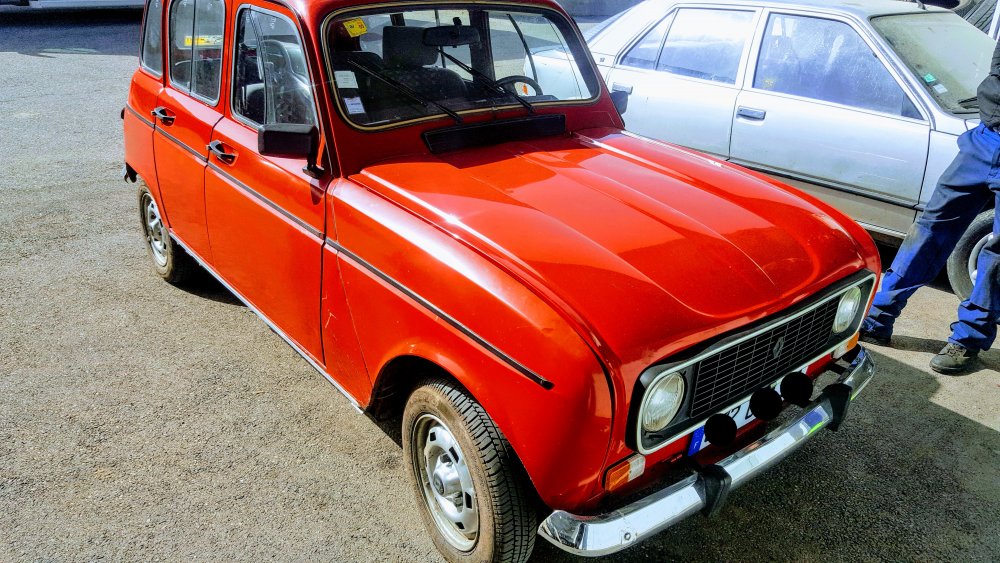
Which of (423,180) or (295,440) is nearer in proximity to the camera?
(423,180)

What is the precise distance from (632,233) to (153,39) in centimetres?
322

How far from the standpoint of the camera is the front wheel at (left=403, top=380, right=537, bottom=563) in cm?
240

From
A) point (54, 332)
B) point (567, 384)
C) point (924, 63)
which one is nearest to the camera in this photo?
point (567, 384)

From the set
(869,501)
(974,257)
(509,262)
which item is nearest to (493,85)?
(509,262)

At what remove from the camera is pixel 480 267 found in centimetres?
238

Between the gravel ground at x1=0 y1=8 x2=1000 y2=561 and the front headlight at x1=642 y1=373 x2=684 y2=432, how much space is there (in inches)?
32.1

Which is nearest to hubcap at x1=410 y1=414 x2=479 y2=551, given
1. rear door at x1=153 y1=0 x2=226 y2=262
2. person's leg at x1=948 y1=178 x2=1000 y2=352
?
rear door at x1=153 y1=0 x2=226 y2=262

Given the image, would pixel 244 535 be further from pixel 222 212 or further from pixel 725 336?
pixel 725 336

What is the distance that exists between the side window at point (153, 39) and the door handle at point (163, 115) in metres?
0.28

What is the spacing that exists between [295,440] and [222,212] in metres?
1.11

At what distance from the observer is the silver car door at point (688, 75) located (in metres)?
5.53

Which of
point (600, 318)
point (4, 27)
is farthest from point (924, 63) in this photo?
point (4, 27)

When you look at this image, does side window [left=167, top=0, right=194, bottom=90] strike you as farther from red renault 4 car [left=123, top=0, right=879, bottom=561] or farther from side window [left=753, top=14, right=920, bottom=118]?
side window [left=753, top=14, right=920, bottom=118]

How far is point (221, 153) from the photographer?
11.5ft
